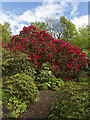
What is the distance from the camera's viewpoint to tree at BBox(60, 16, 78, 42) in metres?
12.3

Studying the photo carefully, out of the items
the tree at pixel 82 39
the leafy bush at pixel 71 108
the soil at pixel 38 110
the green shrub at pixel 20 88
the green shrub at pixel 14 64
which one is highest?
the tree at pixel 82 39

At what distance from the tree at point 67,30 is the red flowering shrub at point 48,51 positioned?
7.39 m

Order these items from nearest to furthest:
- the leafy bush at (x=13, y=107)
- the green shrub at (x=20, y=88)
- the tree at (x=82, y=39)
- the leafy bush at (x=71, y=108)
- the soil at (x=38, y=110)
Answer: the leafy bush at (x=71, y=108), the leafy bush at (x=13, y=107), the soil at (x=38, y=110), the green shrub at (x=20, y=88), the tree at (x=82, y=39)

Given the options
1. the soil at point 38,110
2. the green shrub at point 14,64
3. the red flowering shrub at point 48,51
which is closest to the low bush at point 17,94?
the soil at point 38,110

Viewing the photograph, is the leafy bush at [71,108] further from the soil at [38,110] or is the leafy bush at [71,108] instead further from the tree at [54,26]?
the tree at [54,26]

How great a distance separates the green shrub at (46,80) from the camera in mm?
4258

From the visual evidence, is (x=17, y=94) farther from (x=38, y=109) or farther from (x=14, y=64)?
(x=14, y=64)

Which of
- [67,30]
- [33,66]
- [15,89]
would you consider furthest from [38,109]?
[67,30]

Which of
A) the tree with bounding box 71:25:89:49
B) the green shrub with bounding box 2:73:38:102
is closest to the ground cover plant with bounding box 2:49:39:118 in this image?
the green shrub with bounding box 2:73:38:102

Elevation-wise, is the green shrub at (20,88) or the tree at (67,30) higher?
the tree at (67,30)

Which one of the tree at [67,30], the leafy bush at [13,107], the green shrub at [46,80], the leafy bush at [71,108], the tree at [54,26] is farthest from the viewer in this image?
the tree at [67,30]

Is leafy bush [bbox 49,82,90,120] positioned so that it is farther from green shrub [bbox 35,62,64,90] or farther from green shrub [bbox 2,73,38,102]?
green shrub [bbox 35,62,64,90]

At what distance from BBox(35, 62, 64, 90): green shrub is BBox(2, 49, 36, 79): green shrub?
0.44 m

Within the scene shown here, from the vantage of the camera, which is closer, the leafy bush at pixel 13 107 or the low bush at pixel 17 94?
the leafy bush at pixel 13 107
